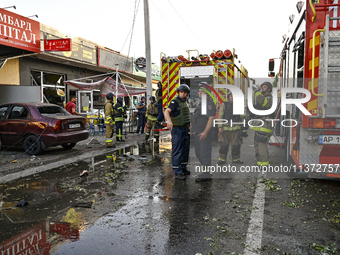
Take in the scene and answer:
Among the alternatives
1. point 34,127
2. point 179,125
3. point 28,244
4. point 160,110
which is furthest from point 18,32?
point 28,244

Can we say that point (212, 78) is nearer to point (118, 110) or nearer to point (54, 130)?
point (118, 110)

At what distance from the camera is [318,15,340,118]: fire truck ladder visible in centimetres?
439

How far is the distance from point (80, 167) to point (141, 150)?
9.23 feet

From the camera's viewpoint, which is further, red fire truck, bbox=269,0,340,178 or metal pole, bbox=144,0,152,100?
metal pole, bbox=144,0,152,100

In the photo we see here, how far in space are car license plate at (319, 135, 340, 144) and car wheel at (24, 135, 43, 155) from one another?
23.5 ft

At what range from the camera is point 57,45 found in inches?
488

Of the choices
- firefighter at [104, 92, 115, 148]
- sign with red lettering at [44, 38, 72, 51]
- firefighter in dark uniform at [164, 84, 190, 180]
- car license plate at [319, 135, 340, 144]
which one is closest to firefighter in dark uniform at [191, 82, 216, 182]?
firefighter in dark uniform at [164, 84, 190, 180]

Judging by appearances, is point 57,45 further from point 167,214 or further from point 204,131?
point 167,214

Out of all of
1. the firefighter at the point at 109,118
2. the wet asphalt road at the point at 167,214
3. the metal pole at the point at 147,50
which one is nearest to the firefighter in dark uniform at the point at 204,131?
the wet asphalt road at the point at 167,214

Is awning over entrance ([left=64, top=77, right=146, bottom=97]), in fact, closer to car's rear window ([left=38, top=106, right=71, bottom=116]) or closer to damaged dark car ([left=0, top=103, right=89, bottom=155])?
car's rear window ([left=38, top=106, right=71, bottom=116])

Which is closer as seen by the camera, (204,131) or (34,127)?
(204,131)

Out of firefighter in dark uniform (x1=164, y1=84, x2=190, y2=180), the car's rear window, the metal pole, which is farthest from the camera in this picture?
the metal pole

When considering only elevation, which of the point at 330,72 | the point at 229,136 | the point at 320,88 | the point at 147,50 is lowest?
the point at 229,136

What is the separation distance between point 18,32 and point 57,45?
2.13m
